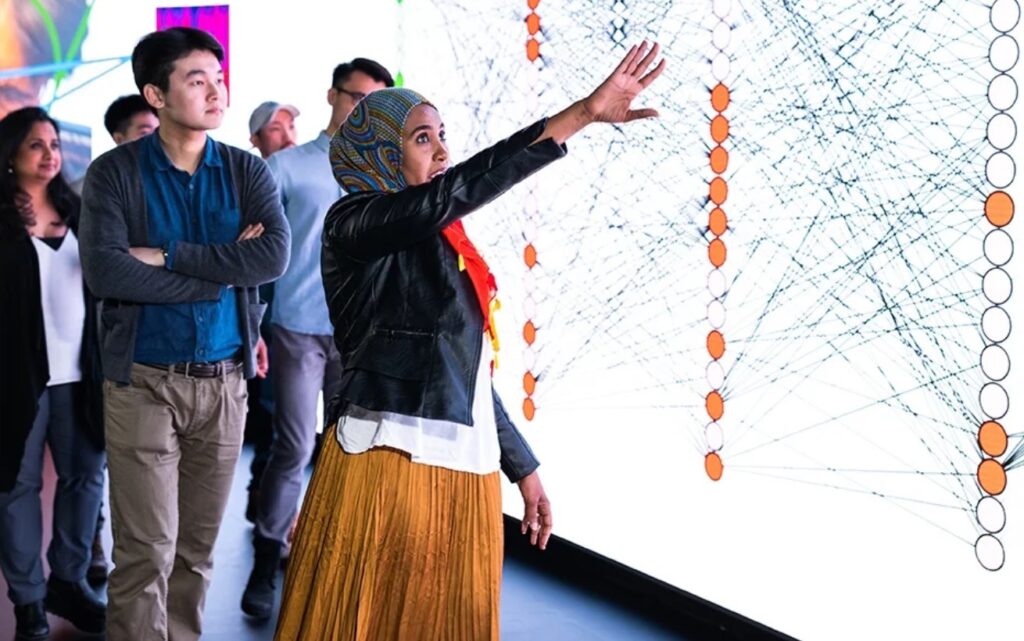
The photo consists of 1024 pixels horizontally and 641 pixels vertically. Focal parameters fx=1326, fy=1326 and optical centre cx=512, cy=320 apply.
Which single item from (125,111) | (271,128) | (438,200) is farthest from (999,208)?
(271,128)

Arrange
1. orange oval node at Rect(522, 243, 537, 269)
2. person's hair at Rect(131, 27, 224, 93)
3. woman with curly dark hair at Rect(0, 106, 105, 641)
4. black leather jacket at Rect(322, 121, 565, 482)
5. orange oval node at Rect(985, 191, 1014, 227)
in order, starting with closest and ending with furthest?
1. black leather jacket at Rect(322, 121, 565, 482)
2. orange oval node at Rect(985, 191, 1014, 227)
3. person's hair at Rect(131, 27, 224, 93)
4. woman with curly dark hair at Rect(0, 106, 105, 641)
5. orange oval node at Rect(522, 243, 537, 269)

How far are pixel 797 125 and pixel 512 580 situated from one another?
2000 mm

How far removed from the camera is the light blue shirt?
4496 mm

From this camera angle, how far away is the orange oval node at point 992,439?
9.72ft

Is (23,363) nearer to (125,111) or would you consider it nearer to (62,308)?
(62,308)

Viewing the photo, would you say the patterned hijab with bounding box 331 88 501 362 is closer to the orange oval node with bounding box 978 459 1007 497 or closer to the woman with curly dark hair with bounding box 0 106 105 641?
the orange oval node with bounding box 978 459 1007 497

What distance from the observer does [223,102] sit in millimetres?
3395

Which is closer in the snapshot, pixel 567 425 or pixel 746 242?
pixel 746 242

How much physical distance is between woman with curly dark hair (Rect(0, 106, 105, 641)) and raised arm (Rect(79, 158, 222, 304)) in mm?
751

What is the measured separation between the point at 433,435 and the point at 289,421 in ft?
6.99

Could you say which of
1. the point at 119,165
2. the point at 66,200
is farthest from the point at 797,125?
the point at 66,200

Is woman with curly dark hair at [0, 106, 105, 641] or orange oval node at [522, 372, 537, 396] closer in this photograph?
woman with curly dark hair at [0, 106, 105, 641]

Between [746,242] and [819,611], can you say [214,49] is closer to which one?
[746,242]

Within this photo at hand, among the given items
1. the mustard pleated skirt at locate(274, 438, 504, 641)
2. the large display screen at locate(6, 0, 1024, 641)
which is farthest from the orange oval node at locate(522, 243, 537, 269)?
the mustard pleated skirt at locate(274, 438, 504, 641)
